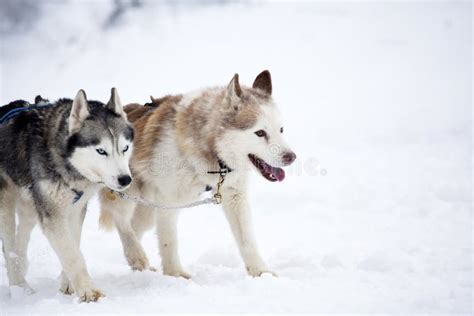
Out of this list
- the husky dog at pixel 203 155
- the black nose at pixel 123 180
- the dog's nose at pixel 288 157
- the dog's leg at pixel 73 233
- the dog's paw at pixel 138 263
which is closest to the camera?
the black nose at pixel 123 180

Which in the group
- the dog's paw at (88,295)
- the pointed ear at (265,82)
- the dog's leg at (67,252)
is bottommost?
the dog's paw at (88,295)

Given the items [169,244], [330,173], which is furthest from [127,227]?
[330,173]

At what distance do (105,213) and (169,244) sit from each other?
86 centimetres

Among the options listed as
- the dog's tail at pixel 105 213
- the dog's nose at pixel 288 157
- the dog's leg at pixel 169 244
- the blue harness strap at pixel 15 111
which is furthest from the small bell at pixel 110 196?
the dog's nose at pixel 288 157

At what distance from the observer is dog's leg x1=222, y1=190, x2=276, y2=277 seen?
498cm

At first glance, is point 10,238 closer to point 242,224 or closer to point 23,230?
point 23,230

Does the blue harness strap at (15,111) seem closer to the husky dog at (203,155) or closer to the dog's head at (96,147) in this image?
the dog's head at (96,147)

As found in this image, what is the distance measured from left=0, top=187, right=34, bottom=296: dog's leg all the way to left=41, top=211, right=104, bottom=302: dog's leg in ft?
2.32

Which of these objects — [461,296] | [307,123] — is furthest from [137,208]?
[307,123]

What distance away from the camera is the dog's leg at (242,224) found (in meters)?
4.98

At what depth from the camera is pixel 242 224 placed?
5047 mm

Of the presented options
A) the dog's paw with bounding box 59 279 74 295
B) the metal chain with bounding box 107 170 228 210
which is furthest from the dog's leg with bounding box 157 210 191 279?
the dog's paw with bounding box 59 279 74 295

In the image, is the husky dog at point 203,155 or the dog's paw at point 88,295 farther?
the husky dog at point 203,155

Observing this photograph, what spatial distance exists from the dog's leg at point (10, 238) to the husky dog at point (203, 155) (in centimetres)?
93
